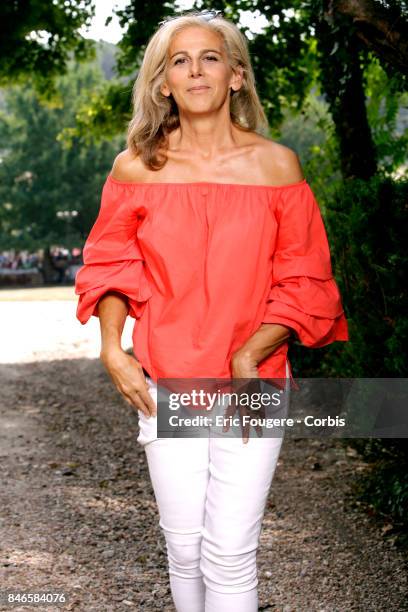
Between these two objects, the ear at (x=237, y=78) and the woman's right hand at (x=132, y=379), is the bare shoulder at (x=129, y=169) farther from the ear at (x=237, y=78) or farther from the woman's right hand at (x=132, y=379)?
the woman's right hand at (x=132, y=379)

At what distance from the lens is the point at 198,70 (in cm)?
269

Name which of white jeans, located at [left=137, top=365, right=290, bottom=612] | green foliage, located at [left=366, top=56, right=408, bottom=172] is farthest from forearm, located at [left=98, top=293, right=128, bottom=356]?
green foliage, located at [left=366, top=56, right=408, bottom=172]

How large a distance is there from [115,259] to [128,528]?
113 inches

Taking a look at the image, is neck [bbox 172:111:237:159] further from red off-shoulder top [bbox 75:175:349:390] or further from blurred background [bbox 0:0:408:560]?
blurred background [bbox 0:0:408:560]

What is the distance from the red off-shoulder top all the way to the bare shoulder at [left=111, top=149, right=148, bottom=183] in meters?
0.03

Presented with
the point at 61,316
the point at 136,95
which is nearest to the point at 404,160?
the point at 136,95

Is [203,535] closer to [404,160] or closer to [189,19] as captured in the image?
[189,19]

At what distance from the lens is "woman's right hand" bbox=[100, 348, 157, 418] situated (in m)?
2.69

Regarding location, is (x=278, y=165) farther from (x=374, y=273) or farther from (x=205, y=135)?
(x=374, y=273)

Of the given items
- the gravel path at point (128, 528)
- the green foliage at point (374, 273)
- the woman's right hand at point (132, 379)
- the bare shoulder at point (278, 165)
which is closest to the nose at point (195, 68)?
the bare shoulder at point (278, 165)

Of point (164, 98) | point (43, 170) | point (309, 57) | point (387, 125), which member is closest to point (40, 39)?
point (309, 57)

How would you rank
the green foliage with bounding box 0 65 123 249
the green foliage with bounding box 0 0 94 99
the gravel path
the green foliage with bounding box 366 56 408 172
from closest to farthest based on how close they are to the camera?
1. the gravel path
2. the green foliage with bounding box 366 56 408 172
3. the green foliage with bounding box 0 0 94 99
4. the green foliage with bounding box 0 65 123 249

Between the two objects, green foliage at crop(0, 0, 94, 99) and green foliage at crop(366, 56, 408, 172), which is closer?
green foliage at crop(366, 56, 408, 172)

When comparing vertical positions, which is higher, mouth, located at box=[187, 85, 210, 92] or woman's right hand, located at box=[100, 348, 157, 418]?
mouth, located at box=[187, 85, 210, 92]
